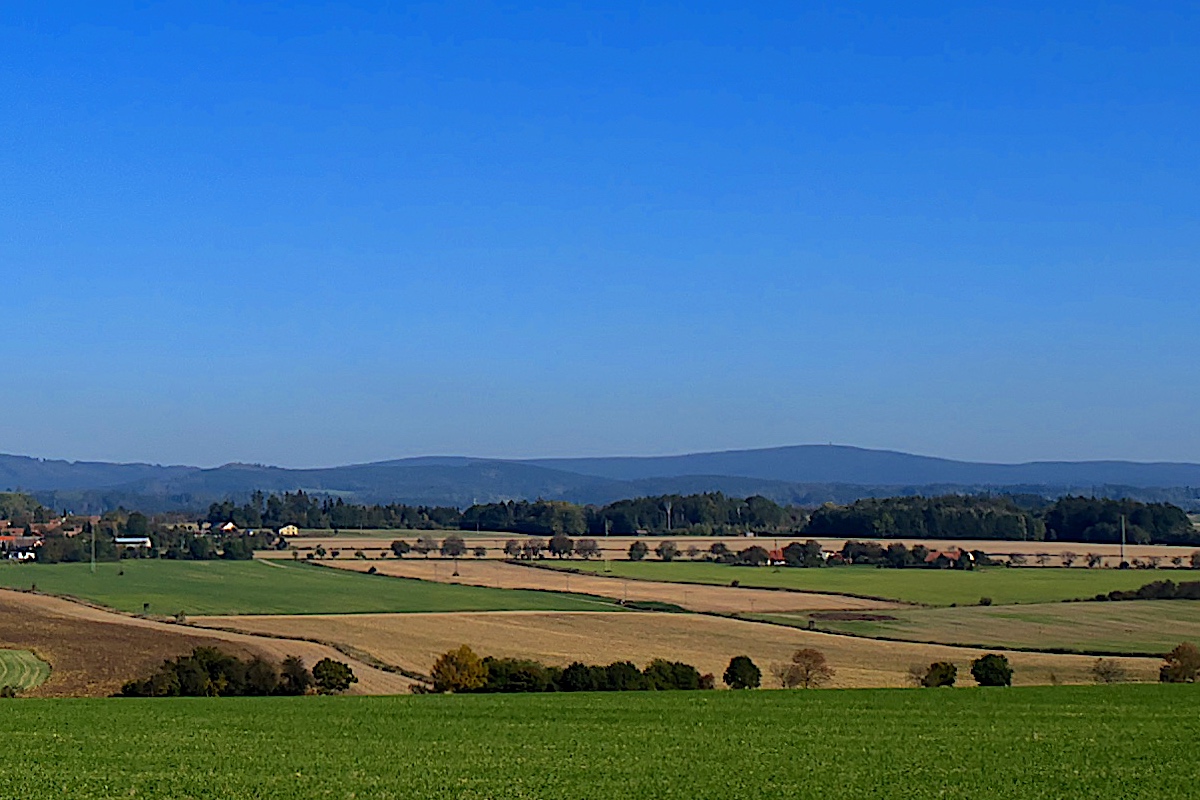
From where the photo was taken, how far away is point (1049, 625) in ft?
179

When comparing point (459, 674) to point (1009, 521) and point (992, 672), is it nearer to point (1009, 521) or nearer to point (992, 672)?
point (992, 672)

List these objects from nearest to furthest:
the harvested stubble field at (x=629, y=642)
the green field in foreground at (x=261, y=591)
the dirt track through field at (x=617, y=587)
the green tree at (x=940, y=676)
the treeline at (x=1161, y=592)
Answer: the green tree at (x=940, y=676) < the harvested stubble field at (x=629, y=642) < the green field in foreground at (x=261, y=591) < the dirt track through field at (x=617, y=587) < the treeline at (x=1161, y=592)

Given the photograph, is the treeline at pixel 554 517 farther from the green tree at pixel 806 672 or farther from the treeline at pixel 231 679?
the treeline at pixel 231 679

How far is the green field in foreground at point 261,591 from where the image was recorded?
64250mm

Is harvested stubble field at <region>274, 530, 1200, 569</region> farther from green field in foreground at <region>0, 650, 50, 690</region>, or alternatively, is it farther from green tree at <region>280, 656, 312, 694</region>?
green tree at <region>280, 656, 312, 694</region>

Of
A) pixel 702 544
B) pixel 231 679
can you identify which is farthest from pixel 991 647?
pixel 702 544

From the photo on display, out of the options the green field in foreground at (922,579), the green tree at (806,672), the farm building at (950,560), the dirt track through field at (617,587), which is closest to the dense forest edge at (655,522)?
the farm building at (950,560)

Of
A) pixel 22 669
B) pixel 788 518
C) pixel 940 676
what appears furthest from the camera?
pixel 788 518

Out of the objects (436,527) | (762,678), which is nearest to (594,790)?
(762,678)

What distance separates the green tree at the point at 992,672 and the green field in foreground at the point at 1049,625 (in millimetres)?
10347

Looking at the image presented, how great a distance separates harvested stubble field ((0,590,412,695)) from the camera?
3769 cm

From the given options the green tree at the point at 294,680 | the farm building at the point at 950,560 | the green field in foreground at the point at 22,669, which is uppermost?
the farm building at the point at 950,560

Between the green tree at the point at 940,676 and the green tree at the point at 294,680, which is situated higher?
the green tree at the point at 940,676

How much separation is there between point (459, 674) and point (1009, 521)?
82272mm
